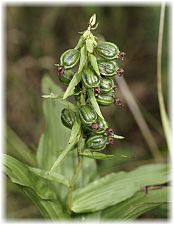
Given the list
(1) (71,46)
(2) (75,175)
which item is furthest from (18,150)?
(1) (71,46)

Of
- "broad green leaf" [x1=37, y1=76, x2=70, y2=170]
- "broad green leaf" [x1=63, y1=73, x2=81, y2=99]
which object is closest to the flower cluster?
"broad green leaf" [x1=63, y1=73, x2=81, y2=99]

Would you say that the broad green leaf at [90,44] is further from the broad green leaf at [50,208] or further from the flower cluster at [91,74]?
the broad green leaf at [50,208]

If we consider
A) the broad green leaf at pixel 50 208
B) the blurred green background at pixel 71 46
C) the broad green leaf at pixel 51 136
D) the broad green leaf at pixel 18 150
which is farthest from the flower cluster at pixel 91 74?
the blurred green background at pixel 71 46

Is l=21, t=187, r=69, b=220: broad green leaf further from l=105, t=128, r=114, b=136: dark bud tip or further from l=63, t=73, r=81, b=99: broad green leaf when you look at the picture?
l=63, t=73, r=81, b=99: broad green leaf

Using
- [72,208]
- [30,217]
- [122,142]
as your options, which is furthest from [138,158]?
[72,208]

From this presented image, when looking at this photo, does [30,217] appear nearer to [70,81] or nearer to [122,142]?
[122,142]

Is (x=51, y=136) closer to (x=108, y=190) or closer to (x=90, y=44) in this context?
(x=108, y=190)

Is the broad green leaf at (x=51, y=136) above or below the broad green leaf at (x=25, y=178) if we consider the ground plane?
above
